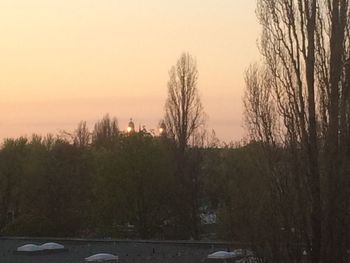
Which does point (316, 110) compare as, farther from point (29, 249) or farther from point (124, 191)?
point (124, 191)

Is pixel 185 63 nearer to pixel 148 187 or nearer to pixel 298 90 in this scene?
pixel 148 187

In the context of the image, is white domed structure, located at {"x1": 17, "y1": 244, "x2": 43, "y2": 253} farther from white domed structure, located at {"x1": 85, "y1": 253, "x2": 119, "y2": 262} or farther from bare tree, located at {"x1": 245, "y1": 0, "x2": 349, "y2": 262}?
bare tree, located at {"x1": 245, "y1": 0, "x2": 349, "y2": 262}

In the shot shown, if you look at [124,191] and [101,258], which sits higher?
[124,191]

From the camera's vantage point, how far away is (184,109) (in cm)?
4219

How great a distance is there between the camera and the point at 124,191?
39.7m

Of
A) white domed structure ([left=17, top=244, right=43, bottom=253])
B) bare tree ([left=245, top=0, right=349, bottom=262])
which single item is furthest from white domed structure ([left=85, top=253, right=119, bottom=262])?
bare tree ([left=245, top=0, right=349, bottom=262])

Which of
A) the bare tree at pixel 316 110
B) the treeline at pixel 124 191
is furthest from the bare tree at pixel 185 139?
the bare tree at pixel 316 110

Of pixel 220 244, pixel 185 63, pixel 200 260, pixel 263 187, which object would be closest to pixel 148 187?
pixel 185 63

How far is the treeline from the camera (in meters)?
39.2

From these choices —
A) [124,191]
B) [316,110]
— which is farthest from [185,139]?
[316,110]

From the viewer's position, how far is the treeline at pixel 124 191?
39156 mm

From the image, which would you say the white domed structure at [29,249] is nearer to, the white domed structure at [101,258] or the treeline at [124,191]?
the white domed structure at [101,258]

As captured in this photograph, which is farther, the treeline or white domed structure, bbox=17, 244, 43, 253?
the treeline

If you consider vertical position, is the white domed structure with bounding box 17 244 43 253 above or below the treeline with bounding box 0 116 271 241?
below
